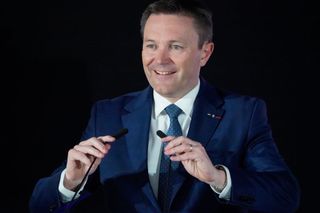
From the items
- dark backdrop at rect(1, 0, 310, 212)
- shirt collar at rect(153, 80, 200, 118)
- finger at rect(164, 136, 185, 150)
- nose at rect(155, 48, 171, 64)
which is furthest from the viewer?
dark backdrop at rect(1, 0, 310, 212)

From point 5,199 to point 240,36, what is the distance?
4.18 ft

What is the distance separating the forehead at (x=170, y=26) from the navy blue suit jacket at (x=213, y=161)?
0.25 metres

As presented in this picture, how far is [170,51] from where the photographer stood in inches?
79.7

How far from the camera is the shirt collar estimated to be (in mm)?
2119

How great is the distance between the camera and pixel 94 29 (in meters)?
2.55

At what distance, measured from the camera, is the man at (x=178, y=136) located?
1.90 metres

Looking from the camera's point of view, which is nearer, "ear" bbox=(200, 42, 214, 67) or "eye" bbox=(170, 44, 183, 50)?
"eye" bbox=(170, 44, 183, 50)

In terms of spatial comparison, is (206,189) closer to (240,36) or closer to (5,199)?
(240,36)

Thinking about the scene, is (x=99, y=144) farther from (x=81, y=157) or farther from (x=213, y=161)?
(x=213, y=161)

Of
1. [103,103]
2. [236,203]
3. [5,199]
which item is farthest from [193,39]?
[5,199]

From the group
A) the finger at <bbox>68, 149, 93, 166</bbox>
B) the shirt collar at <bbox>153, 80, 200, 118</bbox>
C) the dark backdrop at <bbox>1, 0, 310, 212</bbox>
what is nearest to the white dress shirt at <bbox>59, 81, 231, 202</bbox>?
the shirt collar at <bbox>153, 80, 200, 118</bbox>

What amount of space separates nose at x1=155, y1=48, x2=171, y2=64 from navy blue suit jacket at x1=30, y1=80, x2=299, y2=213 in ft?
0.69

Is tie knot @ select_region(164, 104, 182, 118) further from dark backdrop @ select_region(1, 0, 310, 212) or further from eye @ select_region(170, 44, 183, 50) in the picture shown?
dark backdrop @ select_region(1, 0, 310, 212)

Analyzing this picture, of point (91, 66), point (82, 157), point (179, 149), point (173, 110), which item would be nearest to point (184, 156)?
point (179, 149)
